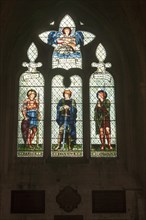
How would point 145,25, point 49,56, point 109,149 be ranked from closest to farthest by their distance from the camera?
point 145,25 < point 109,149 < point 49,56

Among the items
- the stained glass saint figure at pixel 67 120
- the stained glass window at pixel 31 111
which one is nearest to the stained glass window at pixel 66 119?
the stained glass saint figure at pixel 67 120

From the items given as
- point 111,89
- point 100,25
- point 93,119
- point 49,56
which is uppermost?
point 100,25

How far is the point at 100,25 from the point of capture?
12.3 m

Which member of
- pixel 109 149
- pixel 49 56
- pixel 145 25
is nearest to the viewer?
pixel 145 25

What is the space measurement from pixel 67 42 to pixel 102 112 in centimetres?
197

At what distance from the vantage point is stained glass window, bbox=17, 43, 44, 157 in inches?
446

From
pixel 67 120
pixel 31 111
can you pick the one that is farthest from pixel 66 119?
pixel 31 111

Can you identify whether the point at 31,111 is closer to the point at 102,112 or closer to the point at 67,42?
the point at 102,112

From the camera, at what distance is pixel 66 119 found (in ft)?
38.0

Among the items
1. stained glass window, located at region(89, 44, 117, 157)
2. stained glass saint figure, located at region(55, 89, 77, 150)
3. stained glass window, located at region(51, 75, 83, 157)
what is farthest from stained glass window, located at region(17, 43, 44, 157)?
stained glass window, located at region(89, 44, 117, 157)

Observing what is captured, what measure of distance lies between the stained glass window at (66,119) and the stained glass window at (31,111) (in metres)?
0.29

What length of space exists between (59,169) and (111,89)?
90.0 inches

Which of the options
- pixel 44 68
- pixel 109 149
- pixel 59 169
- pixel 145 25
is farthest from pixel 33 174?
pixel 145 25

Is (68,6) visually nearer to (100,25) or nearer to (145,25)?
(100,25)
